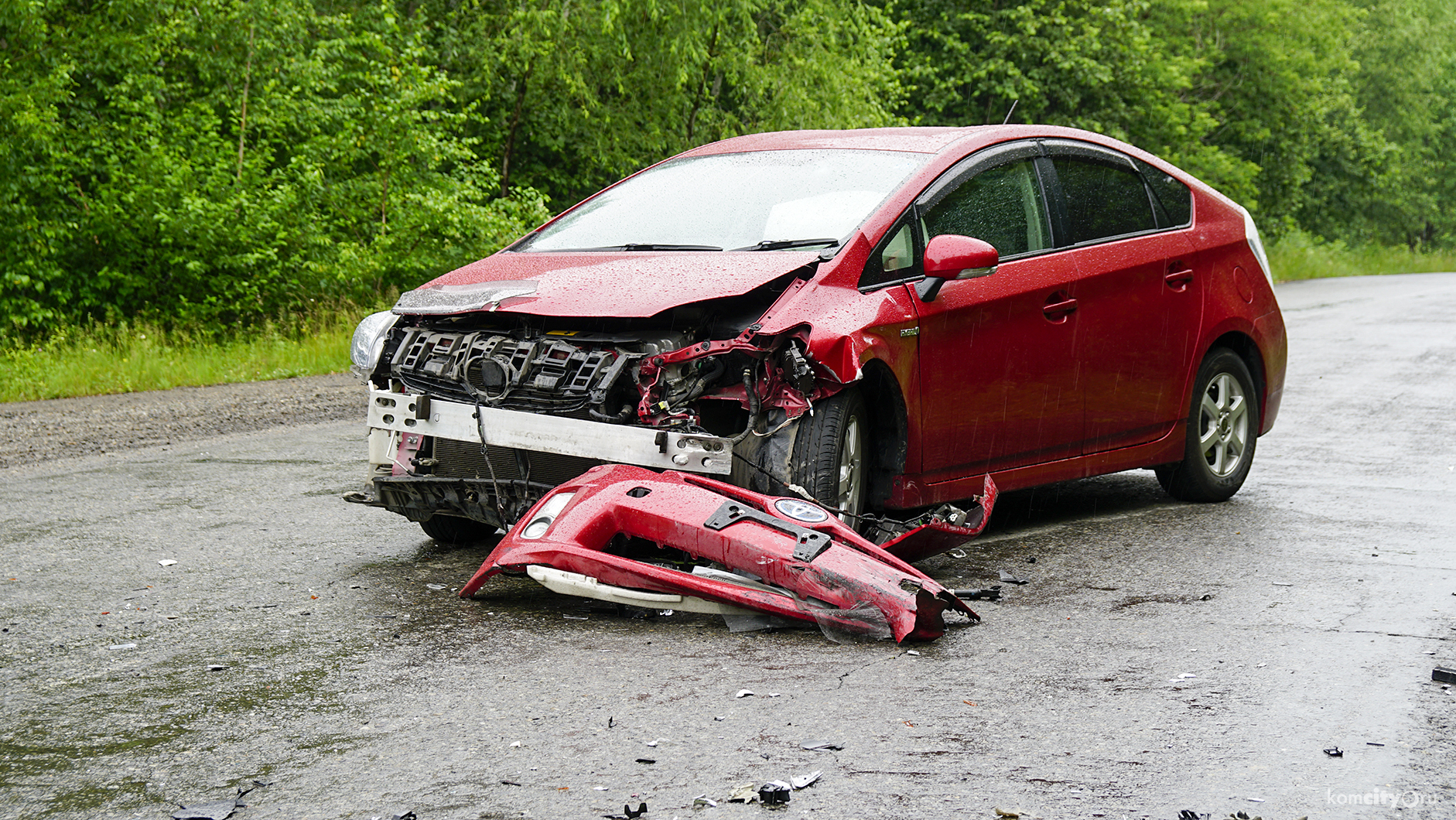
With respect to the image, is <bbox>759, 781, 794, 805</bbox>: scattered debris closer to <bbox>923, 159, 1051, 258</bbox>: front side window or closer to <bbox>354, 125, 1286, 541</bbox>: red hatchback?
<bbox>354, 125, 1286, 541</bbox>: red hatchback

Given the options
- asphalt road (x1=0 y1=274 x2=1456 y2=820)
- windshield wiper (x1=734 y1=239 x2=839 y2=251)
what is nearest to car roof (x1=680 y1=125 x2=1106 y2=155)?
windshield wiper (x1=734 y1=239 x2=839 y2=251)

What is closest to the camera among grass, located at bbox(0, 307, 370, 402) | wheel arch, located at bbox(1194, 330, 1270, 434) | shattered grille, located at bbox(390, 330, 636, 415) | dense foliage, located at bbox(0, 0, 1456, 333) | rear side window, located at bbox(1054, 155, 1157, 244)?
shattered grille, located at bbox(390, 330, 636, 415)

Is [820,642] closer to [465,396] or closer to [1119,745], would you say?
[1119,745]

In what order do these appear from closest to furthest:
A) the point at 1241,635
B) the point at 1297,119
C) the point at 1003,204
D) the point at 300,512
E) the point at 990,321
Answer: the point at 1241,635, the point at 990,321, the point at 1003,204, the point at 300,512, the point at 1297,119

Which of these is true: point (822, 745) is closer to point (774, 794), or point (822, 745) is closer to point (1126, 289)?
point (774, 794)

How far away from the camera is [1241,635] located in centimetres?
471

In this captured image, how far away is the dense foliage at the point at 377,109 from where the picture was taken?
1641 cm

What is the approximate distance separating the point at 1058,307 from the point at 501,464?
2.48m

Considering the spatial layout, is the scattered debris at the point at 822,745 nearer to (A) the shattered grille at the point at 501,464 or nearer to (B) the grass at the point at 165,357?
(A) the shattered grille at the point at 501,464

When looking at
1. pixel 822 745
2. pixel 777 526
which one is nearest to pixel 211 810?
pixel 822 745

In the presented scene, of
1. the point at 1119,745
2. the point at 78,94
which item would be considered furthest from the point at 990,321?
the point at 78,94

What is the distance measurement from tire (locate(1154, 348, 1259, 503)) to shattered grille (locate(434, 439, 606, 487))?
337 cm

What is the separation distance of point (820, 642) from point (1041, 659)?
0.68 metres

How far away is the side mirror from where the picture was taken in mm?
5449
